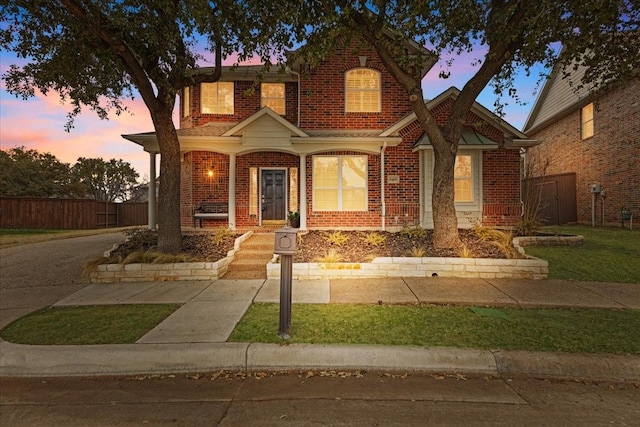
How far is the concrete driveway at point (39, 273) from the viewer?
5.79m

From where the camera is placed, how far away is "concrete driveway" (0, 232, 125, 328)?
5.79m

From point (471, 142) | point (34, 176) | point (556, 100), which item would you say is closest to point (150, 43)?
point (471, 142)

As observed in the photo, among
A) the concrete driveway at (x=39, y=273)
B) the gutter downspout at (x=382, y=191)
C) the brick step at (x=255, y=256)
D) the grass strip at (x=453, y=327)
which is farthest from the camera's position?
the gutter downspout at (x=382, y=191)

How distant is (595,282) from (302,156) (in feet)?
27.4

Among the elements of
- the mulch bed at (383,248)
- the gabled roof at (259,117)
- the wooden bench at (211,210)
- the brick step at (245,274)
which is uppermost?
the gabled roof at (259,117)

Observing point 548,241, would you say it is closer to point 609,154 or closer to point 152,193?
point 609,154

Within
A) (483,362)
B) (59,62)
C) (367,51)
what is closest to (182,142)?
(59,62)

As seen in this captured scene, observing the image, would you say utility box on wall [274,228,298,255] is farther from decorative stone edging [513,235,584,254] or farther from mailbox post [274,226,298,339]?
decorative stone edging [513,235,584,254]

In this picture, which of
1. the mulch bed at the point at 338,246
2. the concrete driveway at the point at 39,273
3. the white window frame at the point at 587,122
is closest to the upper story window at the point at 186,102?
the concrete driveway at the point at 39,273

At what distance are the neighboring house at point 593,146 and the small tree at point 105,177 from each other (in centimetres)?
3808

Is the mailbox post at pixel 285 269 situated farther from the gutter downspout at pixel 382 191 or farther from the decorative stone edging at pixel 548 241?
the gutter downspout at pixel 382 191

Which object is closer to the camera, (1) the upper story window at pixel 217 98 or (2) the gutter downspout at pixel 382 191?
(2) the gutter downspout at pixel 382 191

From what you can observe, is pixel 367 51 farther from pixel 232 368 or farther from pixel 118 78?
pixel 232 368

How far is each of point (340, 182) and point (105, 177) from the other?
35473 millimetres
